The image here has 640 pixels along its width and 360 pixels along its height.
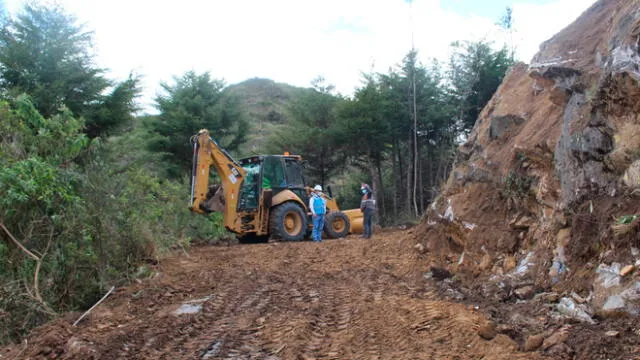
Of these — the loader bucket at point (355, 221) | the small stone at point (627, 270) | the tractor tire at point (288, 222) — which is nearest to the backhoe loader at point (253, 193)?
the tractor tire at point (288, 222)

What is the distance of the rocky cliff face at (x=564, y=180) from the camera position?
4852mm

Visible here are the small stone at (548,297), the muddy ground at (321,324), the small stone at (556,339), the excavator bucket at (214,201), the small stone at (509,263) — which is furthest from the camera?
the excavator bucket at (214,201)

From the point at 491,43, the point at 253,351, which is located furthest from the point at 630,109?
the point at 491,43

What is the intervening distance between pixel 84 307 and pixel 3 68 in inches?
360

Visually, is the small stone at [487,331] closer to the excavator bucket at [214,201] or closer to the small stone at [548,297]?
the small stone at [548,297]

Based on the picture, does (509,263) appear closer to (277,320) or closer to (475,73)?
(277,320)

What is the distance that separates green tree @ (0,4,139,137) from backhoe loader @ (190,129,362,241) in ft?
12.0

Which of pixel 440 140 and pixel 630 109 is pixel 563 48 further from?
pixel 440 140

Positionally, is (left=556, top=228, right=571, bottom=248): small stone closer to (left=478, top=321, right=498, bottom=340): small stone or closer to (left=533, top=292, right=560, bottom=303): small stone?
(left=533, top=292, right=560, bottom=303): small stone

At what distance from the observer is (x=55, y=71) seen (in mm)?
13477

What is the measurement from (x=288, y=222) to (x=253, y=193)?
1.21 metres

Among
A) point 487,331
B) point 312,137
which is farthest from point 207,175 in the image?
point 312,137

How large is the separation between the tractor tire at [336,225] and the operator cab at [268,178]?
3.23 ft

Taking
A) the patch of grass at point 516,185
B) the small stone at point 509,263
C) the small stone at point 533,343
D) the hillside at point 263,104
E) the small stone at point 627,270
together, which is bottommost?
the small stone at point 533,343
